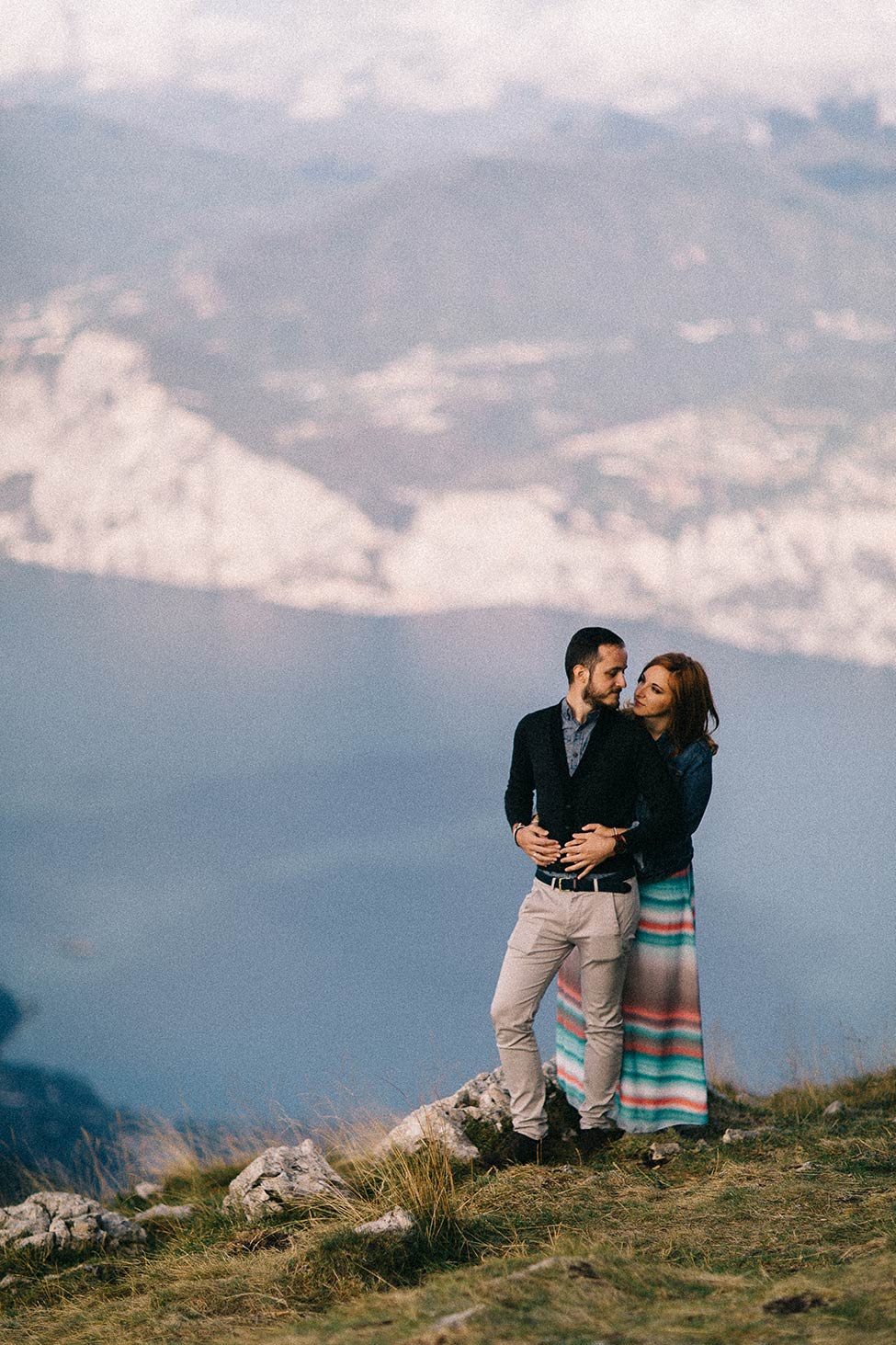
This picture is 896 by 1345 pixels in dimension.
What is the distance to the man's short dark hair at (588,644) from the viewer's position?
5.16m

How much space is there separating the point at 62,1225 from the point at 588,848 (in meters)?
2.82

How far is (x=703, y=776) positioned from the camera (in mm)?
5574

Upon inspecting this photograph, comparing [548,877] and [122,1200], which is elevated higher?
[548,877]

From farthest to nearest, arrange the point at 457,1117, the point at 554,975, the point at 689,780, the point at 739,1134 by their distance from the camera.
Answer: the point at 457,1117
the point at 739,1134
the point at 689,780
the point at 554,975

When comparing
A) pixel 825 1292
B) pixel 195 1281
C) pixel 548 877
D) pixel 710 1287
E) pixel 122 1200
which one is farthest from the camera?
pixel 122 1200

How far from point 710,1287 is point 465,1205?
54.8 inches

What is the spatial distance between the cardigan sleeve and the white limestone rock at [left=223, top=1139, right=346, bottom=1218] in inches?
67.7

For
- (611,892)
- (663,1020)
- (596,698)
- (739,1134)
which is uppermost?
(596,698)

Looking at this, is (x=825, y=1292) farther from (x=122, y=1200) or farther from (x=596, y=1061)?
(x=122, y=1200)

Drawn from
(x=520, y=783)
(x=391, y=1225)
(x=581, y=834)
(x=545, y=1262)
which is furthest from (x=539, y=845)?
(x=545, y=1262)

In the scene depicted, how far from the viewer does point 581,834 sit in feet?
17.1

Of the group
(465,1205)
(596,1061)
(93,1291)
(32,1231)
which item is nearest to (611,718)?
(596,1061)

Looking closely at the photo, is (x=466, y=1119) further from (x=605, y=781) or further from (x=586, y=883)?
(x=605, y=781)

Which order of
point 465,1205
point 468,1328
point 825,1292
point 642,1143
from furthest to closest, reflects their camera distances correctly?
point 642,1143 < point 465,1205 < point 825,1292 < point 468,1328
